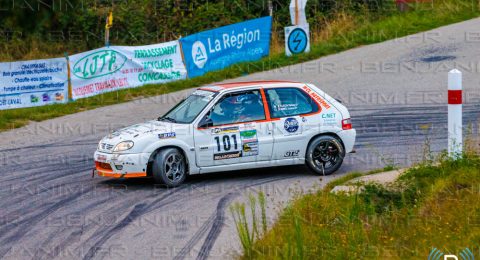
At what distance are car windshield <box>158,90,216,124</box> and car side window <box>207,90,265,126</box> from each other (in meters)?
0.21

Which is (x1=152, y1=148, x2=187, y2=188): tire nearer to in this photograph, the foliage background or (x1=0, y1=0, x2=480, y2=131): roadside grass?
(x1=0, y1=0, x2=480, y2=131): roadside grass

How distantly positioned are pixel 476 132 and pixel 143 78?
413 inches

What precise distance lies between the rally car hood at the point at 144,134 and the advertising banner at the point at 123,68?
916 centimetres

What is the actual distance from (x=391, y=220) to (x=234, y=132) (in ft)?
12.9

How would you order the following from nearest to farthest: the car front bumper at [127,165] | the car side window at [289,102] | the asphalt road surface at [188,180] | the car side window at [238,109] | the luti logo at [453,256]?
1. the luti logo at [453,256]
2. the asphalt road surface at [188,180]
3. the car front bumper at [127,165]
4. the car side window at [238,109]
5. the car side window at [289,102]

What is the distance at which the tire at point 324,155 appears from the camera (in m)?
12.1

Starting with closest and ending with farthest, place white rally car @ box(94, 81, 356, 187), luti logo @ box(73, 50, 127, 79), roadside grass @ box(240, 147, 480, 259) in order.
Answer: roadside grass @ box(240, 147, 480, 259) → white rally car @ box(94, 81, 356, 187) → luti logo @ box(73, 50, 127, 79)

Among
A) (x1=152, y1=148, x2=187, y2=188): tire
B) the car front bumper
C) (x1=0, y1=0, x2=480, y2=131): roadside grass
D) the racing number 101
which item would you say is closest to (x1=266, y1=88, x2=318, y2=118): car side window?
the racing number 101

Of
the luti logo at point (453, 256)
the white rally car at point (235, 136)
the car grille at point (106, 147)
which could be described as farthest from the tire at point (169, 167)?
the luti logo at point (453, 256)

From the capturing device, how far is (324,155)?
1216 centimetres

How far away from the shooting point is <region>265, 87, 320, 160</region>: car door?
1192cm

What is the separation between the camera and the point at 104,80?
2133 centimetres

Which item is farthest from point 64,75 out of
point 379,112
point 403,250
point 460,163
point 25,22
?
point 25,22

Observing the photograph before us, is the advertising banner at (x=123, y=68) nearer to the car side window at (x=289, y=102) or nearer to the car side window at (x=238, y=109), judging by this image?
the car side window at (x=238, y=109)
